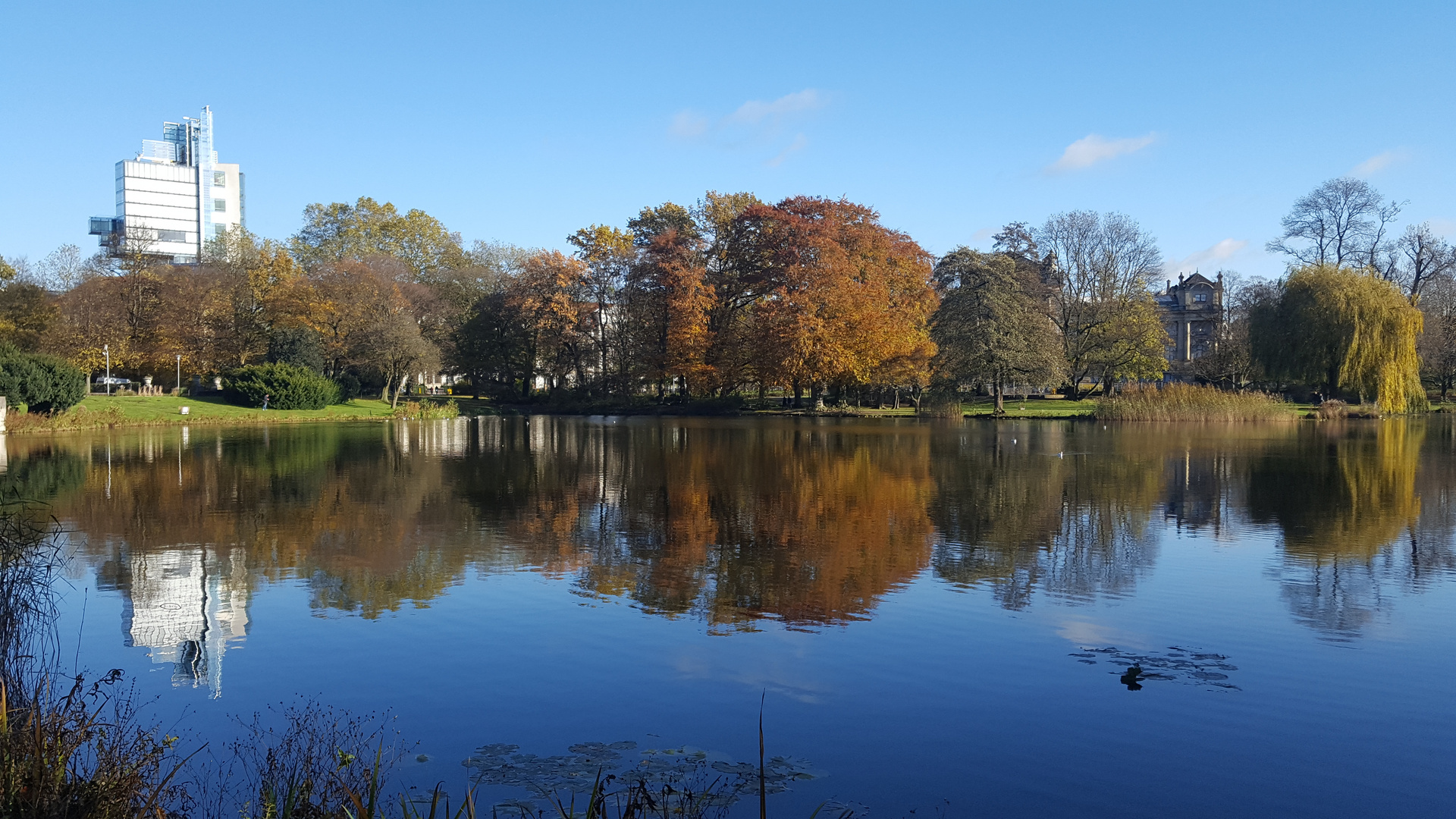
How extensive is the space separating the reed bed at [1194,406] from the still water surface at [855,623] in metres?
24.7

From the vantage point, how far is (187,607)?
10.0 m

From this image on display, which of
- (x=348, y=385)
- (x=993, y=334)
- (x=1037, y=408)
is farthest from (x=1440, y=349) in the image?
(x=348, y=385)

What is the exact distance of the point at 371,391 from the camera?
68250mm

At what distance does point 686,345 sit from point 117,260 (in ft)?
107

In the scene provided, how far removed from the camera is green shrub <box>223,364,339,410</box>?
5050cm

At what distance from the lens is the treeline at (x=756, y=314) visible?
4991 centimetres

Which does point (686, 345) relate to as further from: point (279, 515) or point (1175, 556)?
point (1175, 556)

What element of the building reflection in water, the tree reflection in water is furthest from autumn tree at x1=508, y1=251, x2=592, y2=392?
the building reflection in water

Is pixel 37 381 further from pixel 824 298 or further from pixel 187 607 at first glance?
pixel 187 607

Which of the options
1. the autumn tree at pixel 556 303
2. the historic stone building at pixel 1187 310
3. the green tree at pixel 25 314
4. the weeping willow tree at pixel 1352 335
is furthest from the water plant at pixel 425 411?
the historic stone building at pixel 1187 310

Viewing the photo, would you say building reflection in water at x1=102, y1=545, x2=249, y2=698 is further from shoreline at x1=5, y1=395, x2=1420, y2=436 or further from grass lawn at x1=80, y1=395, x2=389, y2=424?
grass lawn at x1=80, y1=395, x2=389, y2=424

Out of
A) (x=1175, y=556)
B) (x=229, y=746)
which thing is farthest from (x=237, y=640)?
(x=1175, y=556)

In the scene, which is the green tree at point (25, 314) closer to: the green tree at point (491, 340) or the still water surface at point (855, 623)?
the green tree at point (491, 340)

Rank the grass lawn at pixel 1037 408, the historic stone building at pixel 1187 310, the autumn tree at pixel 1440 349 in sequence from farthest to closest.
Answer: the historic stone building at pixel 1187 310, the autumn tree at pixel 1440 349, the grass lawn at pixel 1037 408
